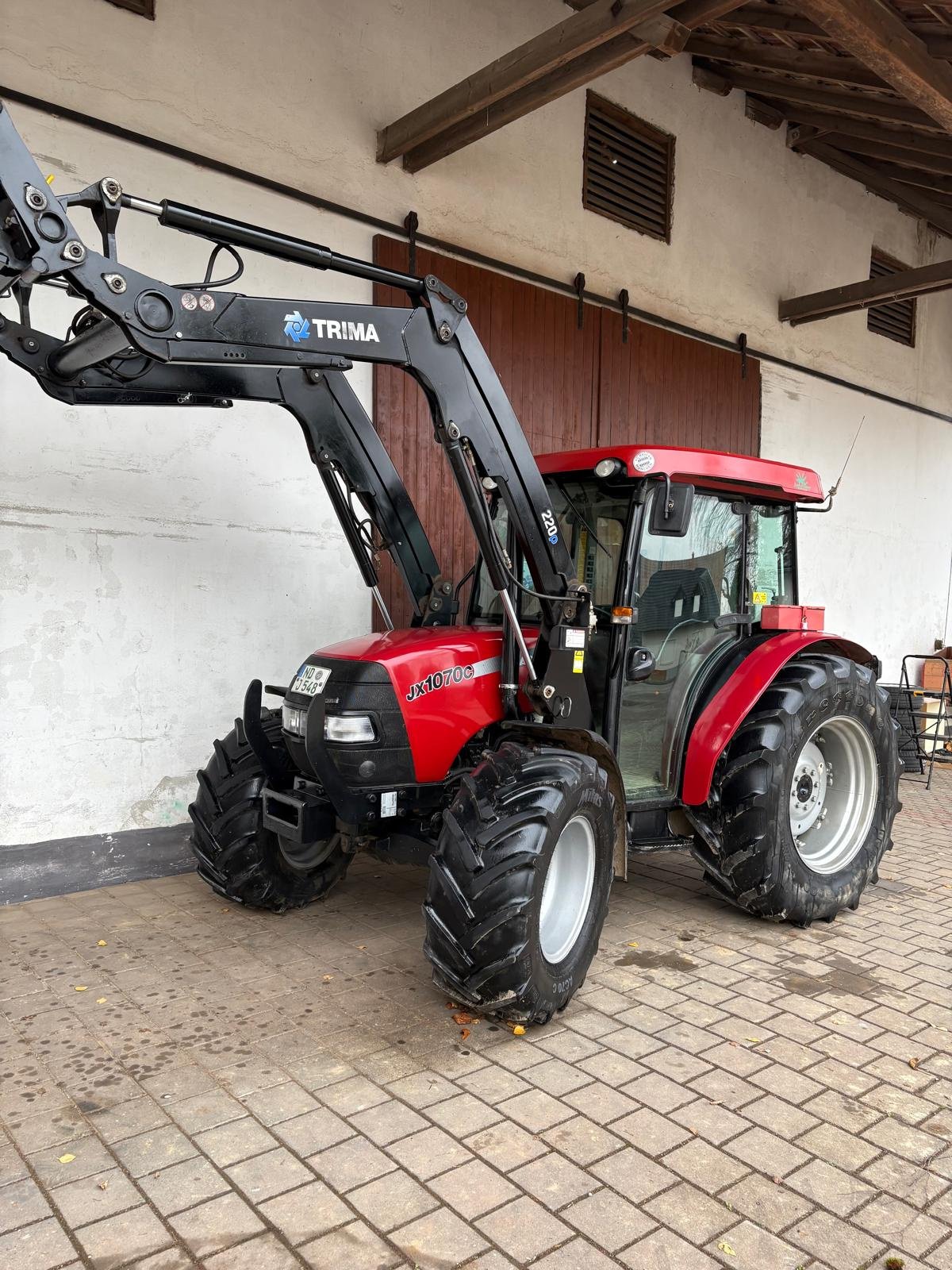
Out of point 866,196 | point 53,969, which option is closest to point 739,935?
point 53,969

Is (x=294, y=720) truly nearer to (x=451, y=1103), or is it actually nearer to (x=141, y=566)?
(x=451, y=1103)

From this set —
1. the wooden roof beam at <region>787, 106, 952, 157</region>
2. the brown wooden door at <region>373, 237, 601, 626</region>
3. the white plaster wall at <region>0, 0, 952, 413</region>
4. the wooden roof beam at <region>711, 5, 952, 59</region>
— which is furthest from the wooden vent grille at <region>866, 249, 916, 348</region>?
the brown wooden door at <region>373, 237, 601, 626</region>

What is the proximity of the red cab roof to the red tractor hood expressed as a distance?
2.86ft

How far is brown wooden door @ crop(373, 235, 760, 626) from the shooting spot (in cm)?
593

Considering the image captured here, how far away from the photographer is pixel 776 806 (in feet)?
12.9

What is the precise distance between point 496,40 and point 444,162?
1.06 metres

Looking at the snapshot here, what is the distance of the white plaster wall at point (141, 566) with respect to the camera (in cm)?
450

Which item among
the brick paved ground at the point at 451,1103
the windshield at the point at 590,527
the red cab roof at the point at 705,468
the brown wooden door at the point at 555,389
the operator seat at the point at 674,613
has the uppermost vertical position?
the brown wooden door at the point at 555,389

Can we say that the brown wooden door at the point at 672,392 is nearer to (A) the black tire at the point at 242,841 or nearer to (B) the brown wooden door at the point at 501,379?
(B) the brown wooden door at the point at 501,379

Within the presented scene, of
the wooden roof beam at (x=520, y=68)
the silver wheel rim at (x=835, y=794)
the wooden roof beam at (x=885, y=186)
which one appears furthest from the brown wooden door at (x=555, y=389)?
the silver wheel rim at (x=835, y=794)

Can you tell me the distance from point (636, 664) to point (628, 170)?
205 inches

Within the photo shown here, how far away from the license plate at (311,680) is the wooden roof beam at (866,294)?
6.53m

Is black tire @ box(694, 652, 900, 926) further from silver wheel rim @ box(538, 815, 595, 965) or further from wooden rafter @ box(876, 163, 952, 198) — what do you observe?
wooden rafter @ box(876, 163, 952, 198)

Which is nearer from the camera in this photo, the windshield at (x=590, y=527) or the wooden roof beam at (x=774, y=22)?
the windshield at (x=590, y=527)
